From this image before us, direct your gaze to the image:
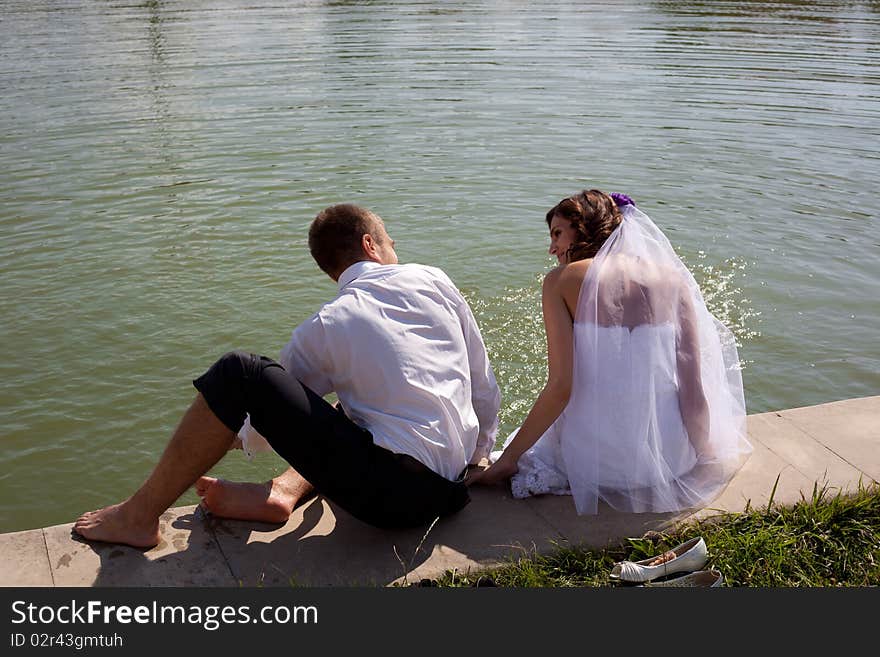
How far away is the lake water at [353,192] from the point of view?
6.29m

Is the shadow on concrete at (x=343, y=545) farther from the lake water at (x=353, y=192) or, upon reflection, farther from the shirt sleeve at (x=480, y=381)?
the lake water at (x=353, y=192)

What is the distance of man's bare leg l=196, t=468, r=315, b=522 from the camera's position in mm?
3969

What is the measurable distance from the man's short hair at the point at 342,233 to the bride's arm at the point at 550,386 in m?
0.85

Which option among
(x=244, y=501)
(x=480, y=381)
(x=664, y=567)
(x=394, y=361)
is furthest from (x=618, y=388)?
(x=244, y=501)

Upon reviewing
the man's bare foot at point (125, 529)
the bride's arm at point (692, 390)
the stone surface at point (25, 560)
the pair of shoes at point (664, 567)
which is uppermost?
the bride's arm at point (692, 390)

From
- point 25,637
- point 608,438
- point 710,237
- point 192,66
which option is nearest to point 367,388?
point 608,438

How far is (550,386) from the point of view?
13.8 ft

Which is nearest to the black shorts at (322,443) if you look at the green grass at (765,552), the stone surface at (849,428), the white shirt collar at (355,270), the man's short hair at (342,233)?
the green grass at (765,552)

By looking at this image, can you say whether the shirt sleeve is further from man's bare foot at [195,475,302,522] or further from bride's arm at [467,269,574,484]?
man's bare foot at [195,475,302,522]

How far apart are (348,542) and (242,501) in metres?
0.50

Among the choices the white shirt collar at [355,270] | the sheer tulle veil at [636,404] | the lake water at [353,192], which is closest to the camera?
the white shirt collar at [355,270]

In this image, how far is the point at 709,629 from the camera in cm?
320

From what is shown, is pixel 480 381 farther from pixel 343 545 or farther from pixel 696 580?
pixel 696 580

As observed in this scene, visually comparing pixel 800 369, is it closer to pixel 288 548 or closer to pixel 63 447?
pixel 288 548
